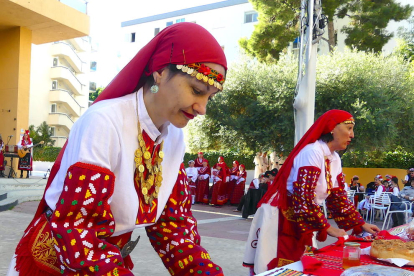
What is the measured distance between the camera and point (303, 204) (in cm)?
293

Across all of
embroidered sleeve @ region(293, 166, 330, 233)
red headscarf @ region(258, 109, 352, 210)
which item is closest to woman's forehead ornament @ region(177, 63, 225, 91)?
embroidered sleeve @ region(293, 166, 330, 233)

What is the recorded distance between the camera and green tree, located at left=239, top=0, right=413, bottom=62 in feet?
70.2

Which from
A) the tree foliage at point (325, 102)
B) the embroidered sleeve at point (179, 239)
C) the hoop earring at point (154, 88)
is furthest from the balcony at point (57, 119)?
the hoop earring at point (154, 88)

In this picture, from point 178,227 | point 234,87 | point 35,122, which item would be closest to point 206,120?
point 234,87

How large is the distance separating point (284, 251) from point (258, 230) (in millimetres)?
247

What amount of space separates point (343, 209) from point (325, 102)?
1397cm

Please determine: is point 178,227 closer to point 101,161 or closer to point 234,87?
point 101,161

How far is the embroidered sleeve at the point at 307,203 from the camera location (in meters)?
2.89

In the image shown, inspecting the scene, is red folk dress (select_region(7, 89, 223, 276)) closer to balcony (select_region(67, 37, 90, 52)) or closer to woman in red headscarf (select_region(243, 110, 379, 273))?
woman in red headscarf (select_region(243, 110, 379, 273))

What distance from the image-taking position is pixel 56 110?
36031mm

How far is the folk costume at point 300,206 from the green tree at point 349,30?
61.8 feet

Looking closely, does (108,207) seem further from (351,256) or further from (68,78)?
(68,78)

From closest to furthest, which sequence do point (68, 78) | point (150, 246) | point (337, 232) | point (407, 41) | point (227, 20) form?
1. point (337, 232)
2. point (150, 246)
3. point (407, 41)
4. point (227, 20)
5. point (68, 78)

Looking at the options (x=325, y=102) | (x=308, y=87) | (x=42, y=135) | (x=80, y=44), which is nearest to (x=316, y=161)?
(x=308, y=87)
